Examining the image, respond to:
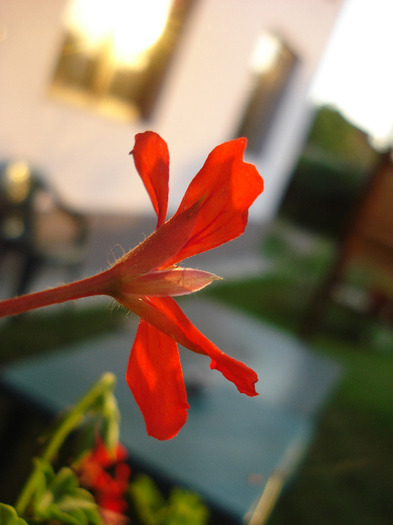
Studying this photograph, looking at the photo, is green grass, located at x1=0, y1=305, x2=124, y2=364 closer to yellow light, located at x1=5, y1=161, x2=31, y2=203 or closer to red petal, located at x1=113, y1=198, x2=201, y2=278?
yellow light, located at x1=5, y1=161, x2=31, y2=203

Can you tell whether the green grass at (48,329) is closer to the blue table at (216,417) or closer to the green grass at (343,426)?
the blue table at (216,417)

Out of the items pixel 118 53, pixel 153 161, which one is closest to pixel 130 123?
pixel 118 53

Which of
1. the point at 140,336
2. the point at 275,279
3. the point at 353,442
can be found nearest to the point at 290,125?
the point at 275,279

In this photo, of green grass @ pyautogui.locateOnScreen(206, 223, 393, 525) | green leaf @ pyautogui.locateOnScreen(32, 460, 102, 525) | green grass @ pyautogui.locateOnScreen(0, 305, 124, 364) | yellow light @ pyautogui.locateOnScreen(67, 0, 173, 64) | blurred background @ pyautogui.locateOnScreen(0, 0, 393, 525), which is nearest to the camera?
green leaf @ pyautogui.locateOnScreen(32, 460, 102, 525)

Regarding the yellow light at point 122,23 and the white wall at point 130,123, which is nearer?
the white wall at point 130,123

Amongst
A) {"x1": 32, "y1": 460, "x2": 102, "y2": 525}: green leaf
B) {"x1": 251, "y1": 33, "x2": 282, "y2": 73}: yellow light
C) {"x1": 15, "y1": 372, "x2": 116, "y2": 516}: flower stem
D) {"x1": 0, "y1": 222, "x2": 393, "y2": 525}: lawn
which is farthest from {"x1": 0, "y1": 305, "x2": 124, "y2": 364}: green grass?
{"x1": 251, "y1": 33, "x2": 282, "y2": 73}: yellow light

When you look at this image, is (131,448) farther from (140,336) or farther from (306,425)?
(140,336)

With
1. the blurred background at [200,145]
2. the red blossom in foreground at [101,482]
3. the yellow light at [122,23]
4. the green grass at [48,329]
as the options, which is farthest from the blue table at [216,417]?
the yellow light at [122,23]

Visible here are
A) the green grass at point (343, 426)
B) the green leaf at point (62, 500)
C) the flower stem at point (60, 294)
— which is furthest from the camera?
the green grass at point (343, 426)
